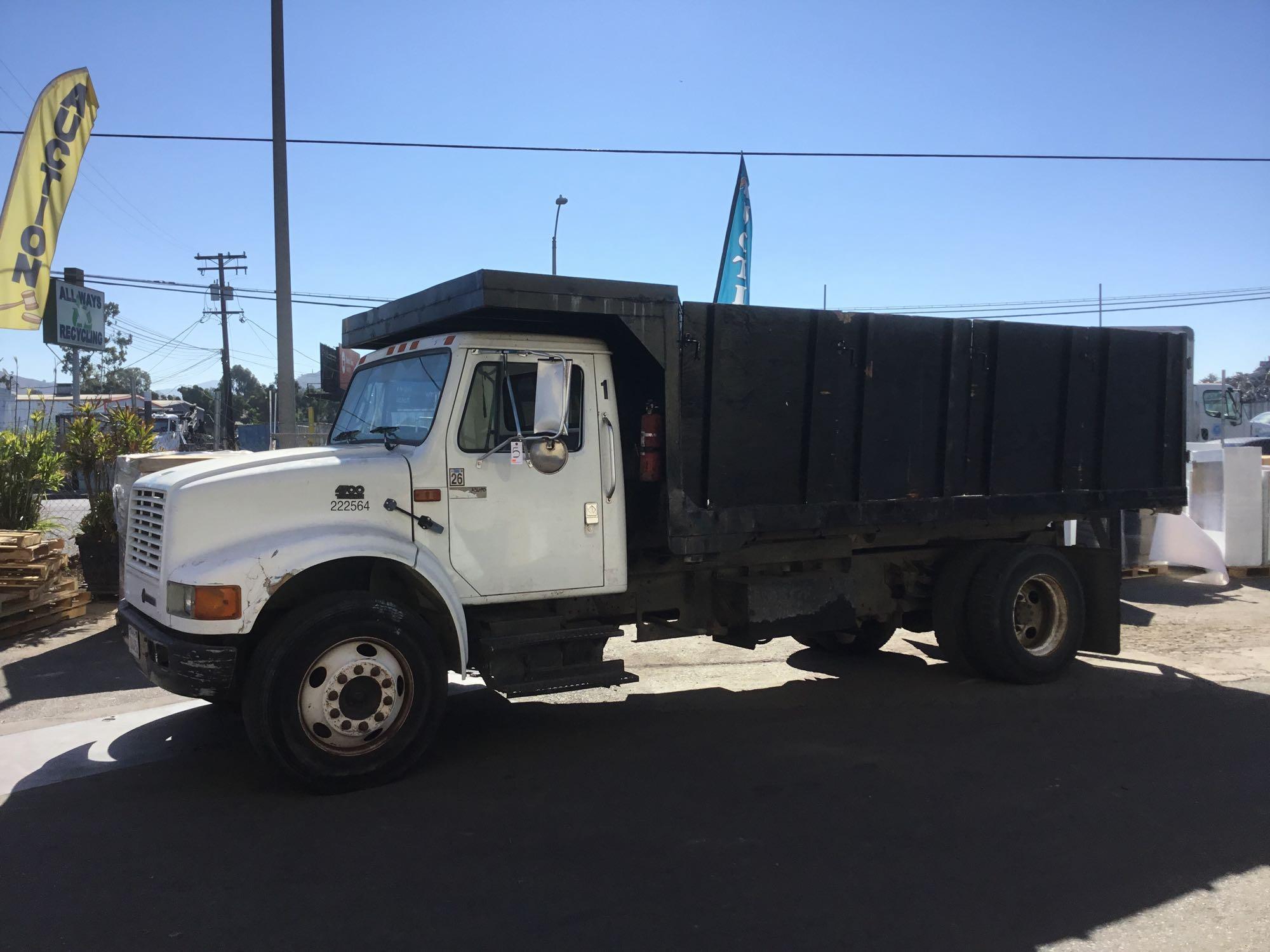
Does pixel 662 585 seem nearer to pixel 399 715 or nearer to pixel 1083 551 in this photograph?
pixel 399 715

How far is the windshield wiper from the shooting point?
220 inches

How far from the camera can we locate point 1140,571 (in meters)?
12.2

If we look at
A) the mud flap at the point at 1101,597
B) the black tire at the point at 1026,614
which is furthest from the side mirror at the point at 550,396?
the mud flap at the point at 1101,597

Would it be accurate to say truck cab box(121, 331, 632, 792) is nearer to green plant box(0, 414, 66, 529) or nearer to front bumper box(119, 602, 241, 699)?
front bumper box(119, 602, 241, 699)

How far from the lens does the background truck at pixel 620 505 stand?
5000mm

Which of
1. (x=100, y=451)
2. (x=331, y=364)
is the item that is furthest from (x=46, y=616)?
(x=331, y=364)

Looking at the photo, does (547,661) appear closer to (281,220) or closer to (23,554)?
(23,554)

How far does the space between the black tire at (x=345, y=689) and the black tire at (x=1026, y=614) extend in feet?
13.9

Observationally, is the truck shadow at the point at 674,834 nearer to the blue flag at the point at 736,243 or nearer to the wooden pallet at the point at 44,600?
the wooden pallet at the point at 44,600

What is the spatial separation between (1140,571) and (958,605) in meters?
6.08

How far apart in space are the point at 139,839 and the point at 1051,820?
13.9 ft

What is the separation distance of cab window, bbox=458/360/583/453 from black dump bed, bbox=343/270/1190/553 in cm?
38

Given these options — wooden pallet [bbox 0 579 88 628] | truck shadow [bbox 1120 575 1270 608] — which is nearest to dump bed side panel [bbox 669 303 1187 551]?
truck shadow [bbox 1120 575 1270 608]

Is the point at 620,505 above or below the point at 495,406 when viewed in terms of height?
below
